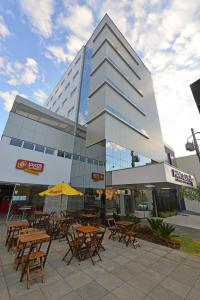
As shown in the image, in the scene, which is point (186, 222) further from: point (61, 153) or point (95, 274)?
point (61, 153)

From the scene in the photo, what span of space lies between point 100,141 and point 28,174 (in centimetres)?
830

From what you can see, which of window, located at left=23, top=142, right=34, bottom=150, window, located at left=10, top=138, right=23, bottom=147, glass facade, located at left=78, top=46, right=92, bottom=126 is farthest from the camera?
glass facade, located at left=78, top=46, right=92, bottom=126

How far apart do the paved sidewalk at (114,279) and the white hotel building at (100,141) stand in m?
5.60

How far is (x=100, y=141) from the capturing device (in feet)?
51.3

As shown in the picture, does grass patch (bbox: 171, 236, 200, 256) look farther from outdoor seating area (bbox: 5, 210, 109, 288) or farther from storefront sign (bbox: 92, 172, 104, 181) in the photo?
storefront sign (bbox: 92, 172, 104, 181)

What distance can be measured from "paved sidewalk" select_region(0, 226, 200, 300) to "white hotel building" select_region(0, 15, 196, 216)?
18.4 feet

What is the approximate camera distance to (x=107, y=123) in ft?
53.4

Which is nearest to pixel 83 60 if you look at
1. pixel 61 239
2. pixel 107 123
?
pixel 107 123

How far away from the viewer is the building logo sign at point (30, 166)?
12.9 m

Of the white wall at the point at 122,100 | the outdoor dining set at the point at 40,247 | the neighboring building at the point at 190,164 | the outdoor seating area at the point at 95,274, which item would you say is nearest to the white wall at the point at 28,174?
the white wall at the point at 122,100

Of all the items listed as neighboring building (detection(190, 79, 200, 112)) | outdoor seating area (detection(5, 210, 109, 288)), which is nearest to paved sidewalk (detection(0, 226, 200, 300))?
outdoor seating area (detection(5, 210, 109, 288))

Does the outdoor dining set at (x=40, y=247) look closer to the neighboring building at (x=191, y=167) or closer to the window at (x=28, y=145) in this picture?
the window at (x=28, y=145)

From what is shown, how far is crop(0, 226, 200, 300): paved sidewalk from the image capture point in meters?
3.31

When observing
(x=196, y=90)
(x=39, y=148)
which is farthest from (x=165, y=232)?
(x=39, y=148)
